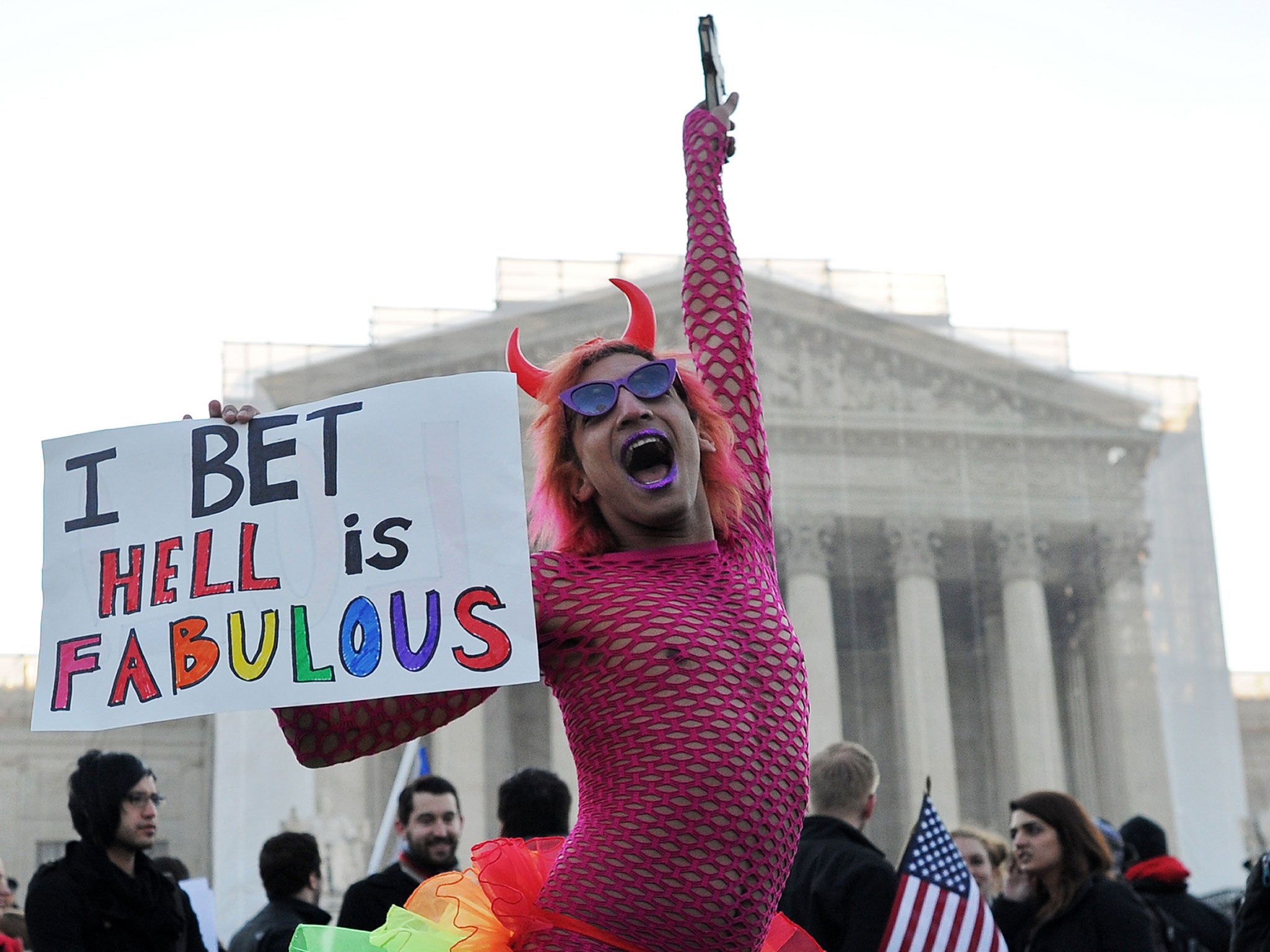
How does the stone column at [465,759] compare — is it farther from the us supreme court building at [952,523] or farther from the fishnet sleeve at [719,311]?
the fishnet sleeve at [719,311]

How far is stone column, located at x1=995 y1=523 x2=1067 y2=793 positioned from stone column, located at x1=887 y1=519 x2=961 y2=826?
1.19m

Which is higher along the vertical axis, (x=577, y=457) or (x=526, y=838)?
(x=577, y=457)

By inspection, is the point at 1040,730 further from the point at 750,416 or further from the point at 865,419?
the point at 750,416

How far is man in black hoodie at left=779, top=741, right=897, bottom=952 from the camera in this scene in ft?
15.9

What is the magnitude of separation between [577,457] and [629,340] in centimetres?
22

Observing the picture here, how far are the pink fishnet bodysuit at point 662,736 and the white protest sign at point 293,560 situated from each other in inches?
3.5

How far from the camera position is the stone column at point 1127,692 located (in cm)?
2980

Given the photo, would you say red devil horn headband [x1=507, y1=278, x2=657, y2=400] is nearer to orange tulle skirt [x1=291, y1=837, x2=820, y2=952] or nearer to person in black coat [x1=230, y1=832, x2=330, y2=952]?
orange tulle skirt [x1=291, y1=837, x2=820, y2=952]

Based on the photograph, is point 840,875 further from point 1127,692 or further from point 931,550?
point 931,550

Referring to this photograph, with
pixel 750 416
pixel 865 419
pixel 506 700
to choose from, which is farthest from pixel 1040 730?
pixel 750 416

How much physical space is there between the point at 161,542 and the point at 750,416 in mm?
911

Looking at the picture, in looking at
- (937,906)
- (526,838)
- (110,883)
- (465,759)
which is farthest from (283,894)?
(465,759)

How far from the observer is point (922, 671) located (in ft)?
103

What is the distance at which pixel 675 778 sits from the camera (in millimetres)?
2143
